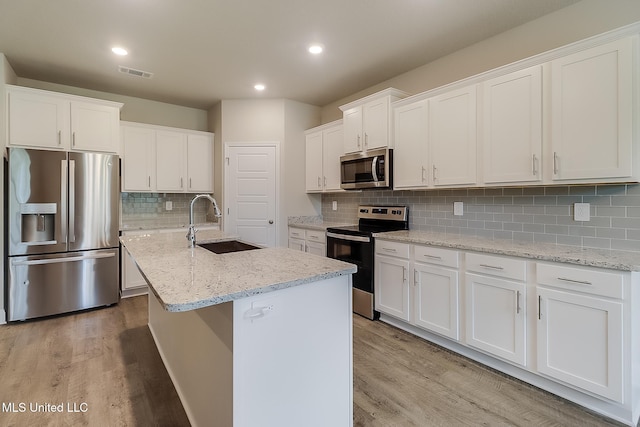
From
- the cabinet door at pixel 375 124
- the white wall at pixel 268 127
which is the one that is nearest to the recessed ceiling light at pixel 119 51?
the white wall at pixel 268 127

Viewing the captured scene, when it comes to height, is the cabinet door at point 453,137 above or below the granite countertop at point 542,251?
above

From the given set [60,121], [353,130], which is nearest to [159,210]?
[60,121]

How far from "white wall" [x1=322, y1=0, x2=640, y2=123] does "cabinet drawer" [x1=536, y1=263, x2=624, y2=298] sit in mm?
1701

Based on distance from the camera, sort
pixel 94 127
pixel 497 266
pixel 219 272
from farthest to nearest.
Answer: pixel 94 127, pixel 497 266, pixel 219 272

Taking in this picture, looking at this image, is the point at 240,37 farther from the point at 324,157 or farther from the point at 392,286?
the point at 392,286

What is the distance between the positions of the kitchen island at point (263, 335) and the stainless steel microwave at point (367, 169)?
5.88 ft

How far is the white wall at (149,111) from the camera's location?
384 cm

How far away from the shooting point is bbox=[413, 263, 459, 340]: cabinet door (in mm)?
2482

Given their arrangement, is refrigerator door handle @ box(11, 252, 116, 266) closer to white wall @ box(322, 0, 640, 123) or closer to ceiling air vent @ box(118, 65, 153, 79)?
ceiling air vent @ box(118, 65, 153, 79)

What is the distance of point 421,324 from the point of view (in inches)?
108

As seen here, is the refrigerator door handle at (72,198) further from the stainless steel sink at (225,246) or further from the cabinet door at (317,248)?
the cabinet door at (317,248)

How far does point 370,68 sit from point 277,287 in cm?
301

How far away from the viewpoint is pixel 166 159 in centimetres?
433

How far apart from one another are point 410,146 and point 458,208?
76 cm
